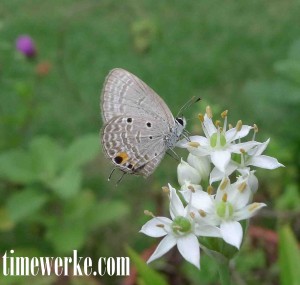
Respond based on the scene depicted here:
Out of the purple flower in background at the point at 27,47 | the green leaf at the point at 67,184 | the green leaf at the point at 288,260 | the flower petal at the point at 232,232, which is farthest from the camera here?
the purple flower in background at the point at 27,47

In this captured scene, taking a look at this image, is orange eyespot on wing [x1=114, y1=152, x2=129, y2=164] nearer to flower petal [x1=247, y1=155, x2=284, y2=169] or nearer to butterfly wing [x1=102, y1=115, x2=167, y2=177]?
butterfly wing [x1=102, y1=115, x2=167, y2=177]

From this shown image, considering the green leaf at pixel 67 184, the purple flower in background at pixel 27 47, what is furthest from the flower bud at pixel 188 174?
the purple flower in background at pixel 27 47

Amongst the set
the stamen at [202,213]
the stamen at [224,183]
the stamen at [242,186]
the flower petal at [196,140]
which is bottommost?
the stamen at [202,213]

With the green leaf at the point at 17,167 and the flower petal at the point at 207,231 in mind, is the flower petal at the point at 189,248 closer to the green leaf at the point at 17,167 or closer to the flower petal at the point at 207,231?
the flower petal at the point at 207,231

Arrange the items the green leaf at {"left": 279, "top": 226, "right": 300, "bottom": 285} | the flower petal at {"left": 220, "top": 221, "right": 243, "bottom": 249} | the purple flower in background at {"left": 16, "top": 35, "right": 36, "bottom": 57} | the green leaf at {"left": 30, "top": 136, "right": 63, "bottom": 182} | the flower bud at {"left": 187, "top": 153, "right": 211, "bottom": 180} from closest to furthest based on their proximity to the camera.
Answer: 1. the flower petal at {"left": 220, "top": 221, "right": 243, "bottom": 249}
2. the flower bud at {"left": 187, "top": 153, "right": 211, "bottom": 180}
3. the green leaf at {"left": 279, "top": 226, "right": 300, "bottom": 285}
4. the green leaf at {"left": 30, "top": 136, "right": 63, "bottom": 182}
5. the purple flower in background at {"left": 16, "top": 35, "right": 36, "bottom": 57}

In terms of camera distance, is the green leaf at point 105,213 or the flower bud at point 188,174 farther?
the green leaf at point 105,213

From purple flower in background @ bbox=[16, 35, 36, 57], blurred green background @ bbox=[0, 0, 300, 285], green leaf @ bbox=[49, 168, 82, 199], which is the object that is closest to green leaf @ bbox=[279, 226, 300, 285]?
blurred green background @ bbox=[0, 0, 300, 285]

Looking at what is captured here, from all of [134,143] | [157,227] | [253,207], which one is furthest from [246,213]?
[134,143]

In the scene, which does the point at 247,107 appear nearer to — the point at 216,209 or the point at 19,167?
the point at 19,167
